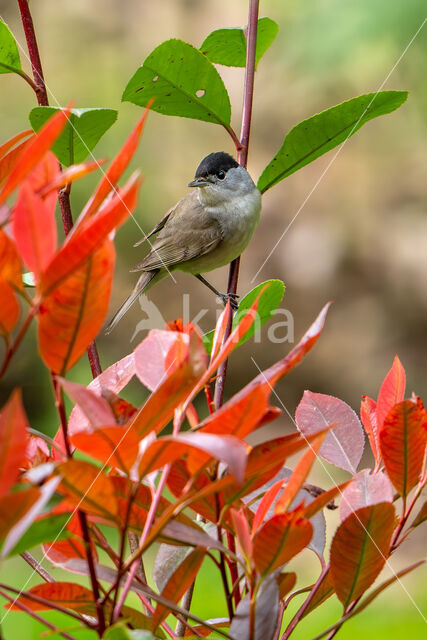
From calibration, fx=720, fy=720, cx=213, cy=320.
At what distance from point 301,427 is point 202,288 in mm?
2643

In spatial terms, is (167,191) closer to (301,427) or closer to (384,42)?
(384,42)

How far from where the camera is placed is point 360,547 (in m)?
0.31

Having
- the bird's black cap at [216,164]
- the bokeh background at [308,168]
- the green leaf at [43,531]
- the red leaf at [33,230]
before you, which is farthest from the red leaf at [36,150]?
the bokeh background at [308,168]

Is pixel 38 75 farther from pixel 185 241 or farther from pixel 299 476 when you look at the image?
pixel 185 241

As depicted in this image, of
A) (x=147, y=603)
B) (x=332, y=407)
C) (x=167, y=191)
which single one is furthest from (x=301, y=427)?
(x=167, y=191)

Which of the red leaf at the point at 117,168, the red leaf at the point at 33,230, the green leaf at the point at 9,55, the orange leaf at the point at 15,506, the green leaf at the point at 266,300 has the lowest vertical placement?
the green leaf at the point at 266,300

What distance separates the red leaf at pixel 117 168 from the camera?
0.24 metres

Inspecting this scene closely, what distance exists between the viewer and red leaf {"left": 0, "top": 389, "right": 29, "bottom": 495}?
198mm

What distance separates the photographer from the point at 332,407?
402mm

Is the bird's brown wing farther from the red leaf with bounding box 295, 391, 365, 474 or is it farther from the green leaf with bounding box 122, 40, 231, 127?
the red leaf with bounding box 295, 391, 365, 474

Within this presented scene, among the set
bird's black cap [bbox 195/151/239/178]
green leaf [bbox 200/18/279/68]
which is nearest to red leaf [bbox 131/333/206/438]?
green leaf [bbox 200/18/279/68]

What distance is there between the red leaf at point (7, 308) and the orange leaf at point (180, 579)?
13 cm

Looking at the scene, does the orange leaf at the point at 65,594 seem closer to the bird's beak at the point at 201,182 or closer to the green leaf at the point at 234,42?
the green leaf at the point at 234,42

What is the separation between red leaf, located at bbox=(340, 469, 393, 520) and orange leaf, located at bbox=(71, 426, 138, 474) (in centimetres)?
13
